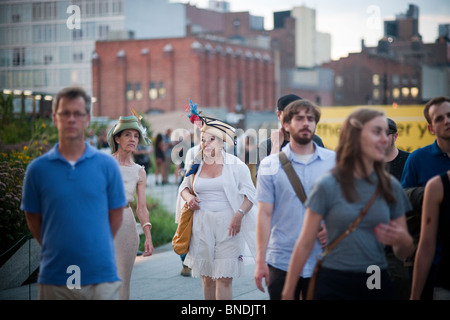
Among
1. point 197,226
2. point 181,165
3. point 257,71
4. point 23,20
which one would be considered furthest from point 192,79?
point 197,226

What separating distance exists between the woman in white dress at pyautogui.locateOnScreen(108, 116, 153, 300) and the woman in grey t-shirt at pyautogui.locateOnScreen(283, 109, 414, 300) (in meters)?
2.40

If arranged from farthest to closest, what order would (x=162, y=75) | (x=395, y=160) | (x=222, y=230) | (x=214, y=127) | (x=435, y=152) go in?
1. (x=162, y=75)
2. (x=214, y=127)
3. (x=395, y=160)
4. (x=222, y=230)
5. (x=435, y=152)

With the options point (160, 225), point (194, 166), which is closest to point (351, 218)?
point (194, 166)

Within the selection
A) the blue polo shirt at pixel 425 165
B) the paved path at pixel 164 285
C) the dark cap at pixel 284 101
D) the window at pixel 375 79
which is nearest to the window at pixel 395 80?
the window at pixel 375 79

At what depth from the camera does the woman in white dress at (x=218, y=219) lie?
664 centimetres

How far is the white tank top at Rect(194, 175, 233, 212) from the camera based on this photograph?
266 inches

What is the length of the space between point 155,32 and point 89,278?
284ft

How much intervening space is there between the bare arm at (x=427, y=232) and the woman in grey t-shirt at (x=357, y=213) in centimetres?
38

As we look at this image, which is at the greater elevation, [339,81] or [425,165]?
[339,81]

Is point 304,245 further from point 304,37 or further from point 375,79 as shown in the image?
point 304,37

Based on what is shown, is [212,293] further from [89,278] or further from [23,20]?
[23,20]

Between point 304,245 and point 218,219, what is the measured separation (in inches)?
106

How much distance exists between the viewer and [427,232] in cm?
449

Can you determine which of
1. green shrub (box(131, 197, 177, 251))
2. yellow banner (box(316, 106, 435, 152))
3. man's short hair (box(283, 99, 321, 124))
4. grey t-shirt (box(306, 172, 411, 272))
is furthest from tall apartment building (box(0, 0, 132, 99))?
grey t-shirt (box(306, 172, 411, 272))
